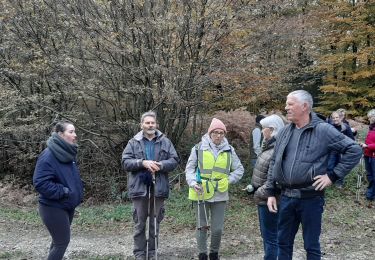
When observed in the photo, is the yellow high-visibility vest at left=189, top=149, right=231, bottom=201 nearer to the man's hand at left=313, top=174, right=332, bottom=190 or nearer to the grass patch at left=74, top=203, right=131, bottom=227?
the man's hand at left=313, top=174, right=332, bottom=190

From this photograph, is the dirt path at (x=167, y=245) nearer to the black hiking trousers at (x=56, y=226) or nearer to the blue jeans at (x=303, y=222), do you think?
the black hiking trousers at (x=56, y=226)

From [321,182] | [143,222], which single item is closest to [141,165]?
[143,222]

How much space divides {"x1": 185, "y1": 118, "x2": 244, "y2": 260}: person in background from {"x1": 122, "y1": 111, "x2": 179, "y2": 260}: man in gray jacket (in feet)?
1.17

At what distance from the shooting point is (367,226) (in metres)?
7.95

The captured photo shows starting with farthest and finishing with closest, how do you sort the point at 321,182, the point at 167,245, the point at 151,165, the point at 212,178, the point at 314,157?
the point at 167,245 < the point at 212,178 < the point at 151,165 < the point at 314,157 < the point at 321,182

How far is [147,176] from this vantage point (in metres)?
5.64

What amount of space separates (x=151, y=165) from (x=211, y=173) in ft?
2.69

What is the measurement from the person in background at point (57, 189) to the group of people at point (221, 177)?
0.03ft

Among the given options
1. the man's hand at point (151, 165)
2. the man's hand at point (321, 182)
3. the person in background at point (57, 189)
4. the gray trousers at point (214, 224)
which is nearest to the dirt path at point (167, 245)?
the gray trousers at point (214, 224)

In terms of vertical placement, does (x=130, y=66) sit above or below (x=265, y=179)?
above

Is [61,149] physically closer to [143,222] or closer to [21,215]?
[143,222]

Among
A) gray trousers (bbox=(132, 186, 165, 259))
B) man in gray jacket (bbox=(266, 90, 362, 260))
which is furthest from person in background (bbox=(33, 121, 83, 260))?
man in gray jacket (bbox=(266, 90, 362, 260))

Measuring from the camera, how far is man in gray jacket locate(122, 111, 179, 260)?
558 cm

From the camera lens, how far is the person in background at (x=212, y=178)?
5.54 metres
